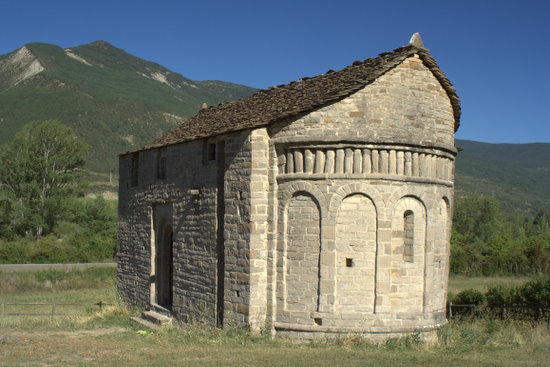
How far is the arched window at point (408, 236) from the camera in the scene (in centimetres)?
1276

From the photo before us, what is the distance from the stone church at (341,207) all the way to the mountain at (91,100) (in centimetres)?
5787

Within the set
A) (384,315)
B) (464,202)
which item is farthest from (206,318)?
(464,202)

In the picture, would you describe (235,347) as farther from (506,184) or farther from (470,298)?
(506,184)

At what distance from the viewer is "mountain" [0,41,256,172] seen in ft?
243

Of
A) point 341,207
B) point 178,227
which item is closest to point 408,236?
point 341,207

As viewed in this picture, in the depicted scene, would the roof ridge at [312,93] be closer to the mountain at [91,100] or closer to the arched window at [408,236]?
the arched window at [408,236]

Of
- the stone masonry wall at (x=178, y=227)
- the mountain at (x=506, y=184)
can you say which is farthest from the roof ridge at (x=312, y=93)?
the mountain at (x=506, y=184)

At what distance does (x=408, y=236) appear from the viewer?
42.1 feet

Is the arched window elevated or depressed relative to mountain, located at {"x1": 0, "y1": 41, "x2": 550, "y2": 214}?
depressed

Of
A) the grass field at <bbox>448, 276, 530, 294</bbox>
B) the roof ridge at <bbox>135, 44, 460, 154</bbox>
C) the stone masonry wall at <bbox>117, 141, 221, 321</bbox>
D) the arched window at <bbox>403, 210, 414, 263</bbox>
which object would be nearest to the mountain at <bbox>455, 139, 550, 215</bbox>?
the grass field at <bbox>448, 276, 530, 294</bbox>

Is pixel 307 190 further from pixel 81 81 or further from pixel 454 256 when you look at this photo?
pixel 81 81

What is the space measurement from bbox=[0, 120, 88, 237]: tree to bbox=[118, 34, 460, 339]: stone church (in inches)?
1250

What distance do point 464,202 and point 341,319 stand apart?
42567mm

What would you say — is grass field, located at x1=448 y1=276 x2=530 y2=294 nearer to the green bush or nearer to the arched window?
the green bush
